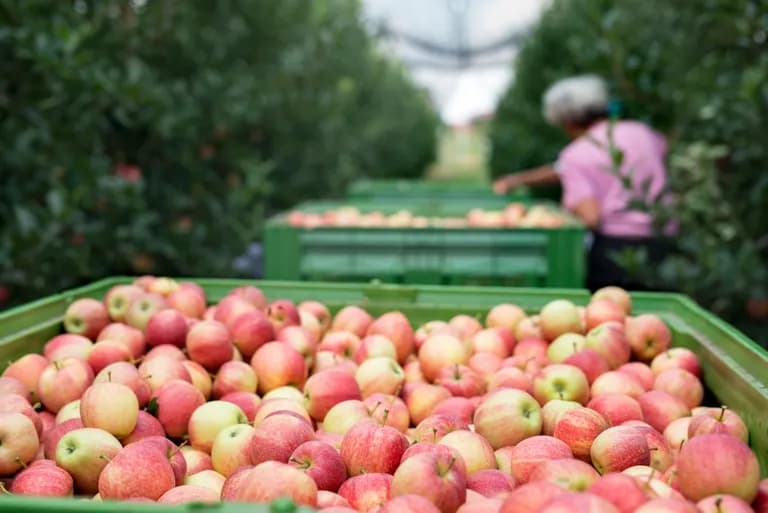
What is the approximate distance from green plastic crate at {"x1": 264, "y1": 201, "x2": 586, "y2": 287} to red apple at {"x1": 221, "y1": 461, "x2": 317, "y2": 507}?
2.59 meters

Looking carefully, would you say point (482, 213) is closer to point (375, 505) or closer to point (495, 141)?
point (375, 505)

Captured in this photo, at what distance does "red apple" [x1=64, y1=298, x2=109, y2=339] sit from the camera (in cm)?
271

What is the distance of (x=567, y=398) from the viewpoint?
2199 millimetres

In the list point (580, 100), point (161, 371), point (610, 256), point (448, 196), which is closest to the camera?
point (161, 371)

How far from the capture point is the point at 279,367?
2436mm

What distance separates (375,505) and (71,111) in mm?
3859

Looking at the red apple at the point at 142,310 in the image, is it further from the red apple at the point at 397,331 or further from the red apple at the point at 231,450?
the red apple at the point at 231,450

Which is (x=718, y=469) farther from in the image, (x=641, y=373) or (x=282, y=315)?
(x=282, y=315)

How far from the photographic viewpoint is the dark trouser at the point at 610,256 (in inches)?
189

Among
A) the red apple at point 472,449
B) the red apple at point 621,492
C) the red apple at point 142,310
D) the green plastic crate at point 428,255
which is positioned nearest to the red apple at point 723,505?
the red apple at point 621,492

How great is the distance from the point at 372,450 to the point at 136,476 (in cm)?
49

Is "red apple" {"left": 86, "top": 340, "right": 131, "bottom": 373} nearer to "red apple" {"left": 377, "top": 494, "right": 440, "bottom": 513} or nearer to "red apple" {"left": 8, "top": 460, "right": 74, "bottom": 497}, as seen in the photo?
"red apple" {"left": 8, "top": 460, "right": 74, "bottom": 497}

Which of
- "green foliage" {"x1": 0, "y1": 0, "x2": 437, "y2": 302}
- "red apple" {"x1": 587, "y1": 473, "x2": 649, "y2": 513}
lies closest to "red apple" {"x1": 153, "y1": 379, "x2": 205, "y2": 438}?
"red apple" {"x1": 587, "y1": 473, "x2": 649, "y2": 513}

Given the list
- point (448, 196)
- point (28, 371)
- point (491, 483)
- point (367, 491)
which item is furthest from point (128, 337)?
point (448, 196)
